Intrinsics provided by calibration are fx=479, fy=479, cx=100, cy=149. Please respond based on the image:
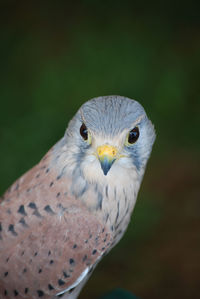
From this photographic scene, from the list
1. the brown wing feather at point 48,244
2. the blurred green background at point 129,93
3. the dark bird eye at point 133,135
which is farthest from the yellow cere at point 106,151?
the blurred green background at point 129,93

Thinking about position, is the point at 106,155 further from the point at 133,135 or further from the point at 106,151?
the point at 133,135

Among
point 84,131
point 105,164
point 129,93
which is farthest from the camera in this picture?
point 129,93

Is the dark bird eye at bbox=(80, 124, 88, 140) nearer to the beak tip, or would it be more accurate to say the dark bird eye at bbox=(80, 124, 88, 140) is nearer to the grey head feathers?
the grey head feathers

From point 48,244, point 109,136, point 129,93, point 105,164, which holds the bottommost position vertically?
point 48,244

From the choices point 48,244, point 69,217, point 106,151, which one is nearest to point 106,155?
point 106,151

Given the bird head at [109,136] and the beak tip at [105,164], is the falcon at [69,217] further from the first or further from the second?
the beak tip at [105,164]

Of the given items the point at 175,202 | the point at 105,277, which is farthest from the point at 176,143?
the point at 105,277

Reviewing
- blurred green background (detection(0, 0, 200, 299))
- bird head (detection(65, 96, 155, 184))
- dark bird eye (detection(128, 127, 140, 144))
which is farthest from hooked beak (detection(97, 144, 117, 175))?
blurred green background (detection(0, 0, 200, 299))
